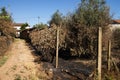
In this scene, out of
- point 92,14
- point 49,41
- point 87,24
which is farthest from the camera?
point 92,14

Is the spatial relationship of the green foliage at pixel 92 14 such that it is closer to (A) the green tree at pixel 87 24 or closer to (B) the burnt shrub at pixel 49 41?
(A) the green tree at pixel 87 24

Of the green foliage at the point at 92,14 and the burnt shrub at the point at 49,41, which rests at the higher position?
the green foliage at the point at 92,14

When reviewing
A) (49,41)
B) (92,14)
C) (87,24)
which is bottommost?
(49,41)

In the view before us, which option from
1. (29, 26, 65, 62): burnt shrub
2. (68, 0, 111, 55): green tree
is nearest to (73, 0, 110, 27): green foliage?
(68, 0, 111, 55): green tree

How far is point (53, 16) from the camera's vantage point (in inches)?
1884

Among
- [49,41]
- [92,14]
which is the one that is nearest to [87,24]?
[92,14]

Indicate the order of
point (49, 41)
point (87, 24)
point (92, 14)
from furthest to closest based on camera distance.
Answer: point (92, 14), point (87, 24), point (49, 41)

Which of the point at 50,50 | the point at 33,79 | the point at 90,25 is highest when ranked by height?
the point at 90,25

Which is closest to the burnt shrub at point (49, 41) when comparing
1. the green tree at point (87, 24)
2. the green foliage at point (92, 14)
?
the green tree at point (87, 24)

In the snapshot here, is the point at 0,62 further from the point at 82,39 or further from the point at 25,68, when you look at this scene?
the point at 82,39

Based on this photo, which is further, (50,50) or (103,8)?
(103,8)

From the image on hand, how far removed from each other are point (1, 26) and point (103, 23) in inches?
370

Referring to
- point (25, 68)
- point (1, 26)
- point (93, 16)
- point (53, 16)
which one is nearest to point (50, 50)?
point (25, 68)

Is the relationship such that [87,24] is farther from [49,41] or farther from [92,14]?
[49,41]
